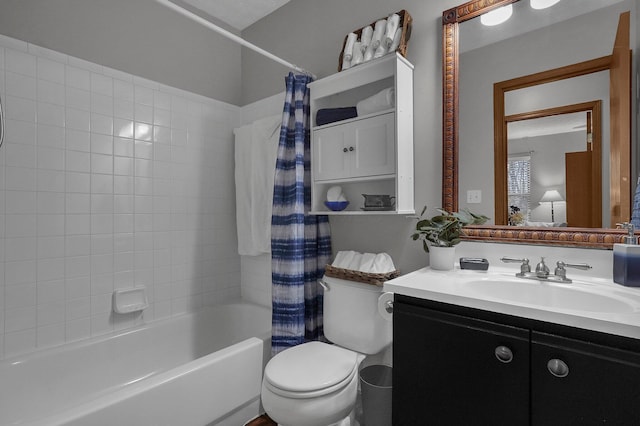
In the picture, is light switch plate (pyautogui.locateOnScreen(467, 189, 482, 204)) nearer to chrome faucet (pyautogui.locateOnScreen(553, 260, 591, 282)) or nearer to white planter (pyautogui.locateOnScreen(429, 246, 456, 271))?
white planter (pyautogui.locateOnScreen(429, 246, 456, 271))

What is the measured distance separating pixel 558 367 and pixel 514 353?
10 cm

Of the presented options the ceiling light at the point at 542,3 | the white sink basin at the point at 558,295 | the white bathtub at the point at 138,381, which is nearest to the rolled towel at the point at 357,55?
the ceiling light at the point at 542,3

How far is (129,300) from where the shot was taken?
198 cm

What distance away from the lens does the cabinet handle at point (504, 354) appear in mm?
891

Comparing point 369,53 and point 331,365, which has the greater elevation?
point 369,53

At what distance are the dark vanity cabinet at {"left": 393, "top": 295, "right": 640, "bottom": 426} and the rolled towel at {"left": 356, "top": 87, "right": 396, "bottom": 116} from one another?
3.21ft

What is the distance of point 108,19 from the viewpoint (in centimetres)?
197

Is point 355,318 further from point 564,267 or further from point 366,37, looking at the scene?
point 366,37

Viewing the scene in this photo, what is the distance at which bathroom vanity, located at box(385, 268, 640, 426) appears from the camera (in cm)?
77

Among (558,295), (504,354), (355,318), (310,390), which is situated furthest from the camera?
(355,318)

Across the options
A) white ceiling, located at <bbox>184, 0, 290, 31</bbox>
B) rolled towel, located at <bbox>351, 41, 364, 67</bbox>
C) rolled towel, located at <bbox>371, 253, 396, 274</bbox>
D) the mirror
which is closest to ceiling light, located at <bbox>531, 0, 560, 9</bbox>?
the mirror

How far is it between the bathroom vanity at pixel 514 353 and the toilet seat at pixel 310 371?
0.28 metres

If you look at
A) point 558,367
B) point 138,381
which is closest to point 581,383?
point 558,367

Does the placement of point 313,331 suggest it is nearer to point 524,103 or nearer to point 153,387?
point 153,387
